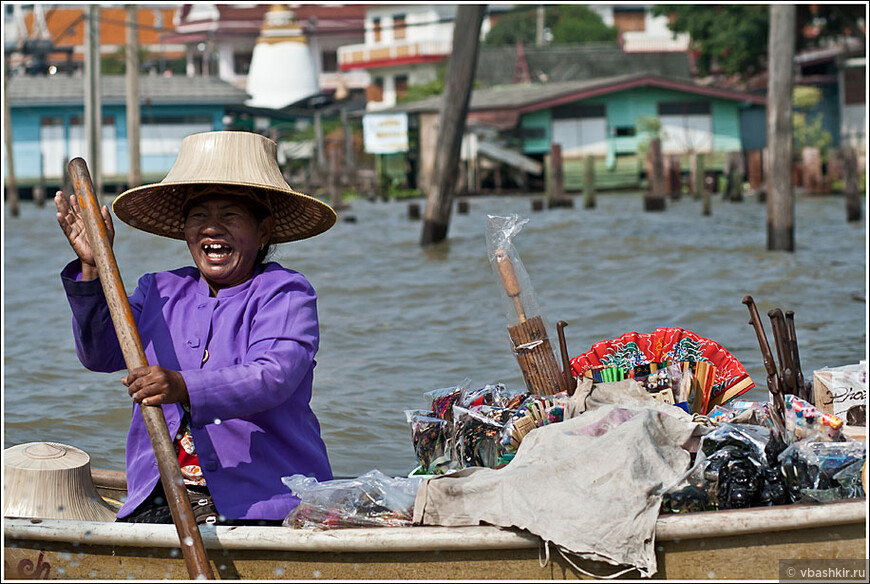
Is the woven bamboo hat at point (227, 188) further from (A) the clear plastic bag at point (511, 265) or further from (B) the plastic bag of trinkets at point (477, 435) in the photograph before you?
(B) the plastic bag of trinkets at point (477, 435)

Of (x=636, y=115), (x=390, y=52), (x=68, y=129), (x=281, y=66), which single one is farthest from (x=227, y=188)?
(x=390, y=52)

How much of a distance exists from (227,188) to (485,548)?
3.68ft

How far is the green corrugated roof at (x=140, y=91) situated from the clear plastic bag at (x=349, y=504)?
29.9 meters

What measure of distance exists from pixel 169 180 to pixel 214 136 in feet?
0.53

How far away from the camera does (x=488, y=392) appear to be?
3627 millimetres

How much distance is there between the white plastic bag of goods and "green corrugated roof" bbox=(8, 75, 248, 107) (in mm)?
4161

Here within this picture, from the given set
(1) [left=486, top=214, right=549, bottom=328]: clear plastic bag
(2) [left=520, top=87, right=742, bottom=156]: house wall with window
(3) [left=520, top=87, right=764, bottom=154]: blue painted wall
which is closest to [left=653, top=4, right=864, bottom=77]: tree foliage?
(3) [left=520, top=87, right=764, bottom=154]: blue painted wall

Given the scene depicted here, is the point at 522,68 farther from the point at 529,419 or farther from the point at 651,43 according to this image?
the point at 529,419

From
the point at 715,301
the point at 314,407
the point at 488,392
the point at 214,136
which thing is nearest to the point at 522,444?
the point at 488,392

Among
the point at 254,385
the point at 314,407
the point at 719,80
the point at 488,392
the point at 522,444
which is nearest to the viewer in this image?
the point at 254,385

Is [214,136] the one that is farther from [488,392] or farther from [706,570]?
[706,570]

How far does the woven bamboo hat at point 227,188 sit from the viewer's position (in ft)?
10.2

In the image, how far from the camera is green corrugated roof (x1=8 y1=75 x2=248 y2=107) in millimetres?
32250

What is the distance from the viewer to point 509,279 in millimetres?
3613
